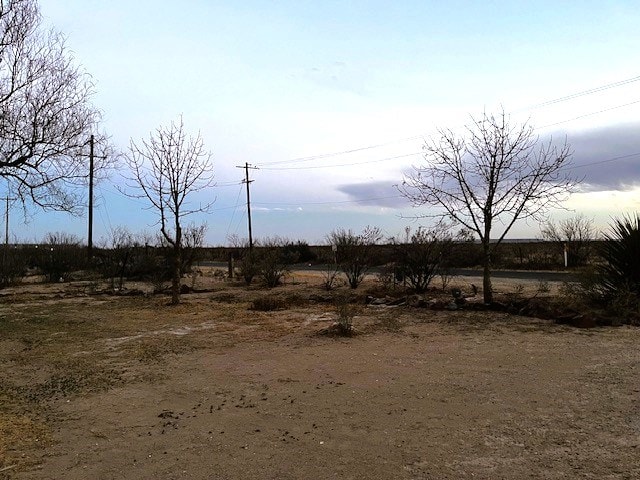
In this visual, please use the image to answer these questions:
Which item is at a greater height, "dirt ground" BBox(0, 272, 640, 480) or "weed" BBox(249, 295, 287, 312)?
"weed" BBox(249, 295, 287, 312)

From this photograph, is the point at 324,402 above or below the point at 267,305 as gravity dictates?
below

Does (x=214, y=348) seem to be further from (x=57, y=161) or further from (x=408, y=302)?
(x=57, y=161)

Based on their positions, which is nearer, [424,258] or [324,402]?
[324,402]

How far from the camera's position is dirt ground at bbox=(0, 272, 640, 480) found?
13.0 feet

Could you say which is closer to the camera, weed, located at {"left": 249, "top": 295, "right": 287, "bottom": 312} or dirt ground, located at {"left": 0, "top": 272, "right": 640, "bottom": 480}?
dirt ground, located at {"left": 0, "top": 272, "right": 640, "bottom": 480}

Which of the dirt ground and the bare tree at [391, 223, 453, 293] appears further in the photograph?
the bare tree at [391, 223, 453, 293]

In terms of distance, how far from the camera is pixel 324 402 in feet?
18.0

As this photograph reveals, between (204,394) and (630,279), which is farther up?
(630,279)

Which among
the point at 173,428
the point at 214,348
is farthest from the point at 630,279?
the point at 173,428

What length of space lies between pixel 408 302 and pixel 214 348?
6.07 m

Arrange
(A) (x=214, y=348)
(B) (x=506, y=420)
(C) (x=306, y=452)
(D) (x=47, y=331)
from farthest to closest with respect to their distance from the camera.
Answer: (D) (x=47, y=331) → (A) (x=214, y=348) → (B) (x=506, y=420) → (C) (x=306, y=452)

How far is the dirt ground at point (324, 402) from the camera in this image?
3953 mm

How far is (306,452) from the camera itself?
419 cm

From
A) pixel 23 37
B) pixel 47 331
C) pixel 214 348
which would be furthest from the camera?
pixel 23 37
